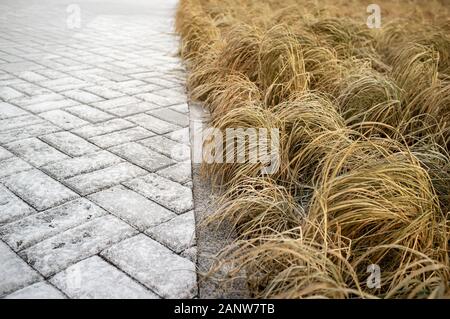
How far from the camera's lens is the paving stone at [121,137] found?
272cm

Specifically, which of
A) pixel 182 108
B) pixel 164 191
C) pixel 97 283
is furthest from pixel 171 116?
pixel 97 283

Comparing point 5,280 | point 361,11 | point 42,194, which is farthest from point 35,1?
point 5,280

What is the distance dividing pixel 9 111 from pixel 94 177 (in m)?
1.31

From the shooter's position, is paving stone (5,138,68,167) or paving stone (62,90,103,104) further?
paving stone (62,90,103,104)

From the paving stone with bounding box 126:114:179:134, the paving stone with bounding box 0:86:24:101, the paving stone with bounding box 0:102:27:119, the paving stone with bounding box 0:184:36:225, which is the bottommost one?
the paving stone with bounding box 0:184:36:225

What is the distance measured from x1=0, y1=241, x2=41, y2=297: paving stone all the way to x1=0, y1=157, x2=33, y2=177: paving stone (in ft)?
2.38

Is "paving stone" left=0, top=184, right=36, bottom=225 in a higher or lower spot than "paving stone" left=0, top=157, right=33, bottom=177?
lower

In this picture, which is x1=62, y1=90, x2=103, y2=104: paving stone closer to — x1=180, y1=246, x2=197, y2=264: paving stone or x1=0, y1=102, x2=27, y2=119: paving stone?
x1=0, y1=102, x2=27, y2=119: paving stone

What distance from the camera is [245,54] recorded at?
3.50 meters

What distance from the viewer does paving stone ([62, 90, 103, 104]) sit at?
3.46 meters

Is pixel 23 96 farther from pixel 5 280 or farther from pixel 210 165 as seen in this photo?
pixel 5 280

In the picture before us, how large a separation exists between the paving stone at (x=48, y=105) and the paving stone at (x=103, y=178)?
1139 millimetres

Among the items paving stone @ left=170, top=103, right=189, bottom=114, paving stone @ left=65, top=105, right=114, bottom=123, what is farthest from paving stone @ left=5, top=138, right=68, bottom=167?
paving stone @ left=170, top=103, right=189, bottom=114

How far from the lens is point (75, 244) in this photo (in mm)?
1770
